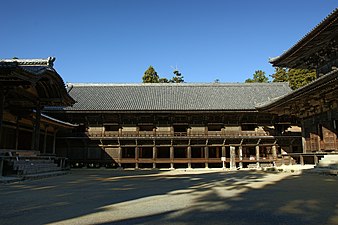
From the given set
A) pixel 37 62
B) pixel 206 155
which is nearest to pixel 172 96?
pixel 206 155

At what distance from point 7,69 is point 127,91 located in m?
19.9

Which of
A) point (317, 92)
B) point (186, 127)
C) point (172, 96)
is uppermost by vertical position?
point (172, 96)

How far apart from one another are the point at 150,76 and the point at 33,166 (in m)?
34.2

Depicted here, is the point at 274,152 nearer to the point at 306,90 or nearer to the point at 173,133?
the point at 173,133

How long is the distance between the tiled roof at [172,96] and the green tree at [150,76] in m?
14.5

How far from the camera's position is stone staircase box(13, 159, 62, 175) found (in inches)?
483

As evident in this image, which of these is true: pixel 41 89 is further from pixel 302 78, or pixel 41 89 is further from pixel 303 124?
pixel 302 78

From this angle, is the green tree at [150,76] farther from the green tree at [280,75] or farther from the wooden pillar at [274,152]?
the wooden pillar at [274,152]

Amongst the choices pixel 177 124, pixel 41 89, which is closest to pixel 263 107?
pixel 177 124

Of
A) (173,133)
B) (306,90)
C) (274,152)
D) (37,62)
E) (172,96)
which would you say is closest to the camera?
(306,90)

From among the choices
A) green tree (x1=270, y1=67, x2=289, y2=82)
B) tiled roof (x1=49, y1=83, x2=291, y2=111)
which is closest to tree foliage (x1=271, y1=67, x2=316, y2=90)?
green tree (x1=270, y1=67, x2=289, y2=82)

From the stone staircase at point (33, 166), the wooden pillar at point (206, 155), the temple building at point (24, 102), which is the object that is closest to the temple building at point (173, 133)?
the wooden pillar at point (206, 155)

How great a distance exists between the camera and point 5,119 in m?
17.1

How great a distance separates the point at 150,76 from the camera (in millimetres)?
46375
